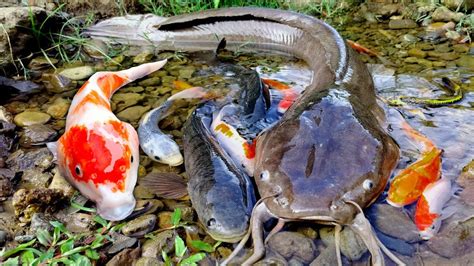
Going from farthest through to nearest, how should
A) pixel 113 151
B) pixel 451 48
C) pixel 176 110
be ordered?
pixel 451 48
pixel 176 110
pixel 113 151

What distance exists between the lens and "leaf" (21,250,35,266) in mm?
2220

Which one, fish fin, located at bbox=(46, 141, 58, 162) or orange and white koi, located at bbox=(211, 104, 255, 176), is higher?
orange and white koi, located at bbox=(211, 104, 255, 176)

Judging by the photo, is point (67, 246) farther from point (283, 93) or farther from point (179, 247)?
point (283, 93)

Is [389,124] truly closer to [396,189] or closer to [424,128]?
[424,128]

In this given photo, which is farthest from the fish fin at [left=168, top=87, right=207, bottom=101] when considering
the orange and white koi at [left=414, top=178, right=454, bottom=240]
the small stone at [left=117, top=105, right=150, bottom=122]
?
the orange and white koi at [left=414, top=178, right=454, bottom=240]

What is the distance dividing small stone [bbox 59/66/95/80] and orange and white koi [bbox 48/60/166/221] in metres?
1.14

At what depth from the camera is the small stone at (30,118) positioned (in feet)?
11.3

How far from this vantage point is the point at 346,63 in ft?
12.5

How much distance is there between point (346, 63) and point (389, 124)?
0.69 meters

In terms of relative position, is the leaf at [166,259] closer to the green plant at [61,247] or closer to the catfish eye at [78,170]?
the green plant at [61,247]

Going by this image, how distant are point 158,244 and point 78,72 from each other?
2.35m

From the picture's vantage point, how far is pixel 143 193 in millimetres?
2752

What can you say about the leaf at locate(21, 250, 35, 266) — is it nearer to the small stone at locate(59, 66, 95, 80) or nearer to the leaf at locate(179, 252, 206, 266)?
the leaf at locate(179, 252, 206, 266)

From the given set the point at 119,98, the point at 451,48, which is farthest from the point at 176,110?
the point at 451,48
